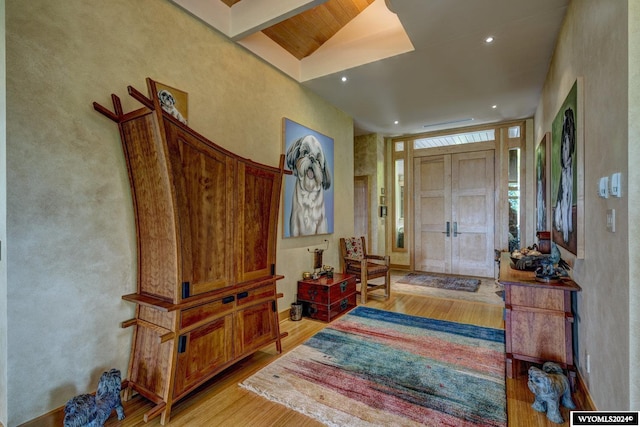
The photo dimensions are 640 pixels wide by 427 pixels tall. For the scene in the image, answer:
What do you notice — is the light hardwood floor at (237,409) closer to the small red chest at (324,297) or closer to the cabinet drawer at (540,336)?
the cabinet drawer at (540,336)

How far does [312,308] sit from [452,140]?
15.4ft

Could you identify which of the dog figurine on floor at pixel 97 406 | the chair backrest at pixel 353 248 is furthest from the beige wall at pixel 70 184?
the chair backrest at pixel 353 248

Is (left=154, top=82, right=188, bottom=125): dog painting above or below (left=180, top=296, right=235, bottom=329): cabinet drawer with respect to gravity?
above

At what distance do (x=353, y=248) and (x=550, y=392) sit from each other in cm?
319

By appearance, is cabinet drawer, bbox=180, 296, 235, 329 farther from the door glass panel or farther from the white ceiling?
the door glass panel

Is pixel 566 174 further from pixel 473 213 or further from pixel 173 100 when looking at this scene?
pixel 473 213

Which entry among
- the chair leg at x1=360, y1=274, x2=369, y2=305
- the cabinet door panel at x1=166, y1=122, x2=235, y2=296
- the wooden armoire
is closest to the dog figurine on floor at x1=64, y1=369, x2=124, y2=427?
the wooden armoire

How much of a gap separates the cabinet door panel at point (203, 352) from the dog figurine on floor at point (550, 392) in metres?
2.11

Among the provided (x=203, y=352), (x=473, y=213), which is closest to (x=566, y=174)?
(x=203, y=352)

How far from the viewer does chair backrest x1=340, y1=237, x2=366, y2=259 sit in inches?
187

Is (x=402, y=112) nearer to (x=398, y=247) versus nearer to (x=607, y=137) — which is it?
(x=398, y=247)

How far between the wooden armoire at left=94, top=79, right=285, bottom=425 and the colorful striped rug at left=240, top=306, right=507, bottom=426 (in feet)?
1.76

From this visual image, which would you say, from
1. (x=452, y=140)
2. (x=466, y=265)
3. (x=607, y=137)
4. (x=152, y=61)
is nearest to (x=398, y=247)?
(x=466, y=265)

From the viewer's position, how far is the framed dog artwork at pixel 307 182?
12.1ft
